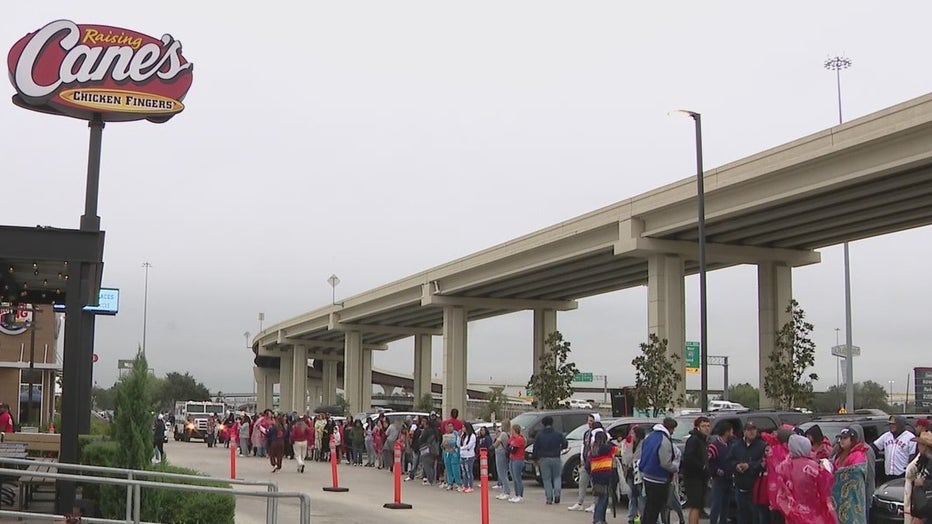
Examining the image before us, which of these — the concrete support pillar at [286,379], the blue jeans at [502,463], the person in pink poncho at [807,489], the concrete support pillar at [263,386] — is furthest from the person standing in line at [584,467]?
the concrete support pillar at [263,386]

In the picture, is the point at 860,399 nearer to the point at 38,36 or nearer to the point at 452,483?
the point at 452,483

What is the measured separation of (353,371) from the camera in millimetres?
80688

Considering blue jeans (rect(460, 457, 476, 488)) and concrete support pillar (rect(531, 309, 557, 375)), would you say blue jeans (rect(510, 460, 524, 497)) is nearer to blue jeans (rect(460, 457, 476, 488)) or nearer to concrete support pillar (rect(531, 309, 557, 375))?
blue jeans (rect(460, 457, 476, 488))

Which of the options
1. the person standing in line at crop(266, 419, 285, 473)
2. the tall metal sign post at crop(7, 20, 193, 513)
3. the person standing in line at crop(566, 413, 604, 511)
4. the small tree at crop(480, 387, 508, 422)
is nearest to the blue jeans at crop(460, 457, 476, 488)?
the person standing in line at crop(566, 413, 604, 511)

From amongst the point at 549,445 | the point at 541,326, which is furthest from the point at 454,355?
the point at 549,445

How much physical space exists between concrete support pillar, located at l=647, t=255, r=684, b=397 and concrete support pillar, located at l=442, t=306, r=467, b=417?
858 inches

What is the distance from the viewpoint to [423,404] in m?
78.6

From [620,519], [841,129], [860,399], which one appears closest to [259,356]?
[860,399]

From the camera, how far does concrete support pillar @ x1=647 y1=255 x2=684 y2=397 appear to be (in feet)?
132

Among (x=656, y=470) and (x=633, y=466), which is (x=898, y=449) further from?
(x=656, y=470)

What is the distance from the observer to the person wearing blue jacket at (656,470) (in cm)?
1387

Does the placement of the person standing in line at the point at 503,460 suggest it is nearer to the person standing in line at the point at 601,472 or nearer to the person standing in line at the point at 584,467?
the person standing in line at the point at 584,467

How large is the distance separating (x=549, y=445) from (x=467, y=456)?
13.5 feet

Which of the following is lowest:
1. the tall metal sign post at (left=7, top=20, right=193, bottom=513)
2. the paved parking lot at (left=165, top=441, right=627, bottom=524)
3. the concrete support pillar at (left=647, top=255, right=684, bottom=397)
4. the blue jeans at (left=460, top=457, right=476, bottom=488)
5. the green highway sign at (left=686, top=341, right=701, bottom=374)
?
the paved parking lot at (left=165, top=441, right=627, bottom=524)
